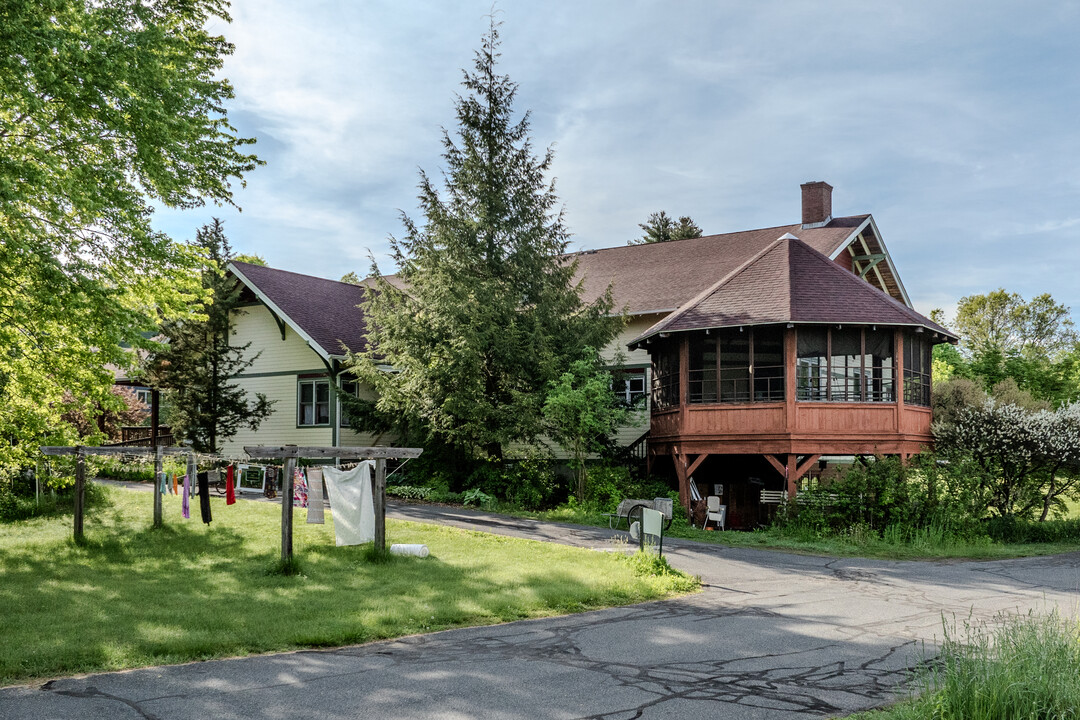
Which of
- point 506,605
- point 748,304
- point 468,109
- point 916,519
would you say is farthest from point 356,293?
point 506,605

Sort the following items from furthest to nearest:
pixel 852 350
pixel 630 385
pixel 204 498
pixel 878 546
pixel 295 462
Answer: pixel 630 385 → pixel 852 350 → pixel 878 546 → pixel 204 498 → pixel 295 462

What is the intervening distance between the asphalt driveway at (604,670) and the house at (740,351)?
9.02 meters

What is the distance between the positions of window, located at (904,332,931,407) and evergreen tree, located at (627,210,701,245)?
30286mm

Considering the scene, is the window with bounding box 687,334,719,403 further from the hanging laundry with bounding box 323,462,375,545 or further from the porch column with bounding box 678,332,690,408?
the hanging laundry with bounding box 323,462,375,545

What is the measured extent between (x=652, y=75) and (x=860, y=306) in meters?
8.57

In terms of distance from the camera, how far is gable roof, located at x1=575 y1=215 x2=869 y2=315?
29.4 metres

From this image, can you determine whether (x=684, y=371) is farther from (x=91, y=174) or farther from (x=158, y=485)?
(x=91, y=174)

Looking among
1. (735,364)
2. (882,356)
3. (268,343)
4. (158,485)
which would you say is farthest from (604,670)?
(268,343)

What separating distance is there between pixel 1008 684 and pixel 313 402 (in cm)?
2760

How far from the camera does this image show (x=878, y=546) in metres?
18.3

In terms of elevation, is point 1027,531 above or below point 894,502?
below

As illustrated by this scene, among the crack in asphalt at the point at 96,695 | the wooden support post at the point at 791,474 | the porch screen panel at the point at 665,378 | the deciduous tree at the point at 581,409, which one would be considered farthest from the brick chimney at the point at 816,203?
the crack in asphalt at the point at 96,695

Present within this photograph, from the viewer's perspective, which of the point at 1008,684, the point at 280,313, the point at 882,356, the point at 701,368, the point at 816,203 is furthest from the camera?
the point at 816,203

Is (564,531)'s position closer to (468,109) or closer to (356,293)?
(468,109)
